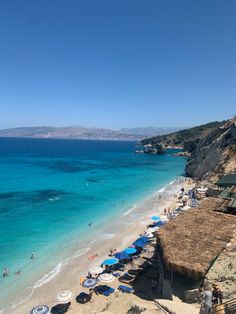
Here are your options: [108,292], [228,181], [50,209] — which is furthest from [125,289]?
[50,209]

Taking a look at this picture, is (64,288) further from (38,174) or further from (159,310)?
(38,174)

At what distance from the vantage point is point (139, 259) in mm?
24328

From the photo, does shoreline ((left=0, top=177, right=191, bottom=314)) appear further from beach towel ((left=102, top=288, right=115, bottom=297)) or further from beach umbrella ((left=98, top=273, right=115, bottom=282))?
beach towel ((left=102, top=288, right=115, bottom=297))

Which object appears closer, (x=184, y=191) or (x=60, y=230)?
(x=60, y=230)

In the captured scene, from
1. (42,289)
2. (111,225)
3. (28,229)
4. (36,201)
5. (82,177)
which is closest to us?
(42,289)

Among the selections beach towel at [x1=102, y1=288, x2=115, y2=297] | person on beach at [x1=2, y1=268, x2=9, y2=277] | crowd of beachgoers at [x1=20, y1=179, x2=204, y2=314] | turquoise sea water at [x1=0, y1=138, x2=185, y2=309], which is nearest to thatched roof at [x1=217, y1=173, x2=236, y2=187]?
crowd of beachgoers at [x1=20, y1=179, x2=204, y2=314]

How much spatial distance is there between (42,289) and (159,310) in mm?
12094

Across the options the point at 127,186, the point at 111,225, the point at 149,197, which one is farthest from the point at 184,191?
the point at 111,225

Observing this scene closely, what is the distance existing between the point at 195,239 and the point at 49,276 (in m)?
13.9

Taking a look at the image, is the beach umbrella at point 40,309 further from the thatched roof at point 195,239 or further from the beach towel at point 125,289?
the thatched roof at point 195,239

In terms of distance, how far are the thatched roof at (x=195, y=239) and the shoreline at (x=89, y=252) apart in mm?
9584

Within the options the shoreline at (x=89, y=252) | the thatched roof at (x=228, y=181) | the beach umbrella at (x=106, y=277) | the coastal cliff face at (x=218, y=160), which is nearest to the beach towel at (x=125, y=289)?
the beach umbrella at (x=106, y=277)

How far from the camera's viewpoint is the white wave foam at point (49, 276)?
74.1 feet

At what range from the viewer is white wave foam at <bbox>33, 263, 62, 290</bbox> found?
22.6 meters
